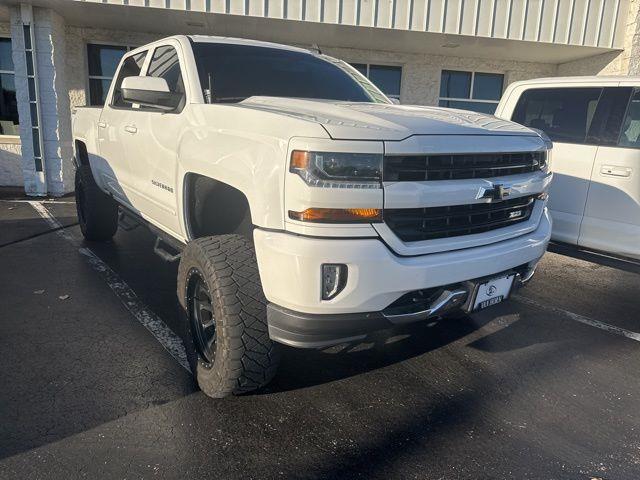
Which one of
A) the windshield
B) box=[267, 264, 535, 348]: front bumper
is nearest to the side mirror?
the windshield

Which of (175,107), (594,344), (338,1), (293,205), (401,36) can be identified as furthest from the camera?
(401,36)

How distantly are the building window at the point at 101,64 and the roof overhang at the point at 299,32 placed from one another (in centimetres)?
55

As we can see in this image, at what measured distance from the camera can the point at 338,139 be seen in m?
2.13

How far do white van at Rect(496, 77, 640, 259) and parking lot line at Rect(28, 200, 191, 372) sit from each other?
3620mm

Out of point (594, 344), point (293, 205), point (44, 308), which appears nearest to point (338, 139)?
point (293, 205)

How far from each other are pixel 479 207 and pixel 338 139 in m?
0.92

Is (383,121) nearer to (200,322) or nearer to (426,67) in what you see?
(200,322)

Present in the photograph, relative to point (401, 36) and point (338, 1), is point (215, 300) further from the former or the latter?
point (401, 36)

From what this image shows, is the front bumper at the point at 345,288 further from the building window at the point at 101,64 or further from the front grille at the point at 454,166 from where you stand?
the building window at the point at 101,64

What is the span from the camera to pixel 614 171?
441 cm

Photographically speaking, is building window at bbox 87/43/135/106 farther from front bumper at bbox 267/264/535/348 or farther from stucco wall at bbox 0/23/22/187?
front bumper at bbox 267/264/535/348

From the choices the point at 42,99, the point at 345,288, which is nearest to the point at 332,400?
the point at 345,288

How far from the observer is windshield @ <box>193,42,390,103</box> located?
3.40 metres

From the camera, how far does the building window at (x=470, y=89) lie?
1151 centimetres
